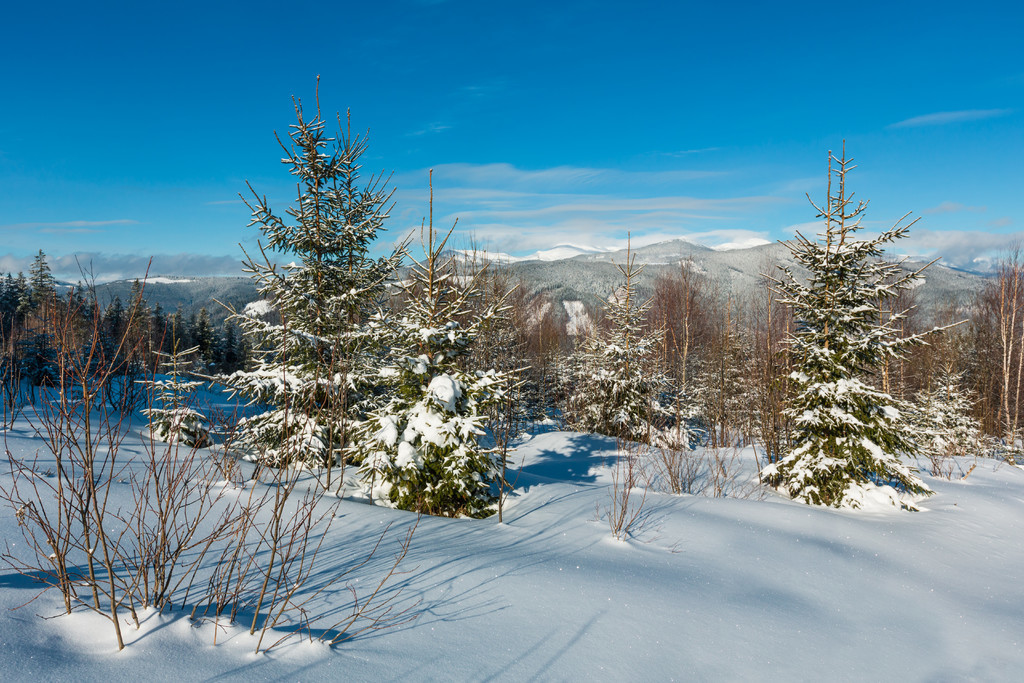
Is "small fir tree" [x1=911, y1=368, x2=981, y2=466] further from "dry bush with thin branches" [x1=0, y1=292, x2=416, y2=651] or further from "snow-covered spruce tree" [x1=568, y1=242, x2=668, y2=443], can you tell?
"dry bush with thin branches" [x1=0, y1=292, x2=416, y2=651]

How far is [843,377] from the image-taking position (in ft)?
25.5

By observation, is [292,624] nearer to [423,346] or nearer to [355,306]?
[423,346]

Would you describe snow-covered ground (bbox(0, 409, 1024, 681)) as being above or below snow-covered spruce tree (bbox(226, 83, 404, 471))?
below

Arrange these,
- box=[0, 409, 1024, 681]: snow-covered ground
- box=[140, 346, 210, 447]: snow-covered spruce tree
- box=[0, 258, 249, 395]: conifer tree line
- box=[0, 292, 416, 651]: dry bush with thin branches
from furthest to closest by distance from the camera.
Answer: box=[0, 258, 249, 395]: conifer tree line → box=[140, 346, 210, 447]: snow-covered spruce tree → box=[0, 409, 1024, 681]: snow-covered ground → box=[0, 292, 416, 651]: dry bush with thin branches

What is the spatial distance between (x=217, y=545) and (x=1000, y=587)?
24.6 feet

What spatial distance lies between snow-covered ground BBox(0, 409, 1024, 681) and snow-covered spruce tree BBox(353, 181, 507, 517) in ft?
1.67

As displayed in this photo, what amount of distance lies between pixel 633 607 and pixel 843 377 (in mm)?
6148

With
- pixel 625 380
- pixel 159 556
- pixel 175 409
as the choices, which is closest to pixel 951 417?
pixel 625 380

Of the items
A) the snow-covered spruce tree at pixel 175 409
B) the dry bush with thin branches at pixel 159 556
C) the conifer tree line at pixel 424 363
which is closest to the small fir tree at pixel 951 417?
the conifer tree line at pixel 424 363

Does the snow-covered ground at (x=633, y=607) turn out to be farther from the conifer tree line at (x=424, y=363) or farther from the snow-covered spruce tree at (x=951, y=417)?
the snow-covered spruce tree at (x=951, y=417)

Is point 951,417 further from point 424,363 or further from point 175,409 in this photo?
point 175,409

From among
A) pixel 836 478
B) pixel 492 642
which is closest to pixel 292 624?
pixel 492 642

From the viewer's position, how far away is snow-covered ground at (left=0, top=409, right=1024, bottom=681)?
2660mm

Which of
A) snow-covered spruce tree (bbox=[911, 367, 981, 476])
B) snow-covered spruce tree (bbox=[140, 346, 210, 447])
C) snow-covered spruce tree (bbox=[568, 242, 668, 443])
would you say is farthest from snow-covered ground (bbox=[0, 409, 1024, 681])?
snow-covered spruce tree (bbox=[911, 367, 981, 476])
